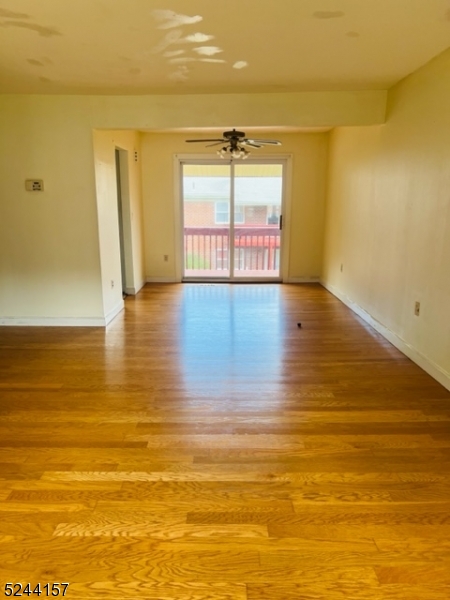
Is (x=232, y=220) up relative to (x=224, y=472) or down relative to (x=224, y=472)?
up

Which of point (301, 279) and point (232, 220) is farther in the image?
point (301, 279)

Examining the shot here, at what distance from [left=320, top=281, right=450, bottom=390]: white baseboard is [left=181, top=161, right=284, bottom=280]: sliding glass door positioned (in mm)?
2011

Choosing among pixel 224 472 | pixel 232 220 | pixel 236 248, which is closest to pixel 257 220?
pixel 232 220

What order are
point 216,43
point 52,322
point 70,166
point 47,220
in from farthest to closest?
1. point 52,322
2. point 47,220
3. point 70,166
4. point 216,43

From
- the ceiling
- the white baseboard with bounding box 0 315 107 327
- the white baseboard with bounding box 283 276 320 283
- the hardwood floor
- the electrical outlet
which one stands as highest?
the ceiling

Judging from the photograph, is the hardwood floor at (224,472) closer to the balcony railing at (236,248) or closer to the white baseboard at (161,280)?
the white baseboard at (161,280)

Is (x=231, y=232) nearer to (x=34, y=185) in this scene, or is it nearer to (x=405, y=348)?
(x=34, y=185)

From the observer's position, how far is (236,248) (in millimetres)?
6637

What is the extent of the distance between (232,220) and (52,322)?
3.40 m

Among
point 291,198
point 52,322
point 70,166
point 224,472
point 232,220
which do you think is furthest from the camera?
point 232,220

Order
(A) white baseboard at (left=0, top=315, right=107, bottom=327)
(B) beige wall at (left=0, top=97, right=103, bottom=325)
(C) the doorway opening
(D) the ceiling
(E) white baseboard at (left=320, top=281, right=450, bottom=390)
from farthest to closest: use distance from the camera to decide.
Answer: (C) the doorway opening, (A) white baseboard at (left=0, top=315, right=107, bottom=327), (B) beige wall at (left=0, top=97, right=103, bottom=325), (E) white baseboard at (left=320, top=281, right=450, bottom=390), (D) the ceiling

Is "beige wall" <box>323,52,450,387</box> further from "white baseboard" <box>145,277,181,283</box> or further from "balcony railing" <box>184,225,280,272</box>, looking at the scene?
"white baseboard" <box>145,277,181,283</box>

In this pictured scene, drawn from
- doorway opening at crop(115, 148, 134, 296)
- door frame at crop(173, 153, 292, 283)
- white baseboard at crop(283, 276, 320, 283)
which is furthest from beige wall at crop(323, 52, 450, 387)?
doorway opening at crop(115, 148, 134, 296)

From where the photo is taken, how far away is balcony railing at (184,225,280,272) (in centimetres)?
658
